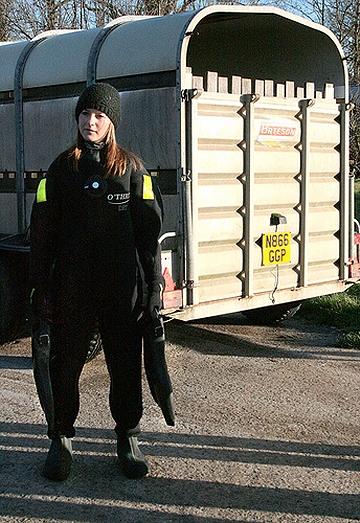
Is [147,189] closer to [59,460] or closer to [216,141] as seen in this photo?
[59,460]

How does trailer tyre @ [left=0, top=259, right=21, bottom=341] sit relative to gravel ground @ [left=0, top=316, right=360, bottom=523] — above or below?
above

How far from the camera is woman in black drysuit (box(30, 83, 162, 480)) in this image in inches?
168

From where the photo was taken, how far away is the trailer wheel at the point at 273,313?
8.38 metres

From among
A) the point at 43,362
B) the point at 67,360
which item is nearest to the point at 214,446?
the point at 67,360

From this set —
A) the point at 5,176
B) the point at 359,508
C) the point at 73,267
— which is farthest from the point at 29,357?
the point at 359,508

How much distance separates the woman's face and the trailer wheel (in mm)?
4459

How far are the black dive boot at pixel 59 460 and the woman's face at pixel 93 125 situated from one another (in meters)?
1.71

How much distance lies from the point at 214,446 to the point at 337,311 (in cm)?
411

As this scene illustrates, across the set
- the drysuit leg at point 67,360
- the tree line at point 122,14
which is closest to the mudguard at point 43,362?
the drysuit leg at point 67,360

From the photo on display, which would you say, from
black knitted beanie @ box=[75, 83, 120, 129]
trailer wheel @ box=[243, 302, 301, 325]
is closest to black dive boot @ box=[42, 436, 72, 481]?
black knitted beanie @ box=[75, 83, 120, 129]

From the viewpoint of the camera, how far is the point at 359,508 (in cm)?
405

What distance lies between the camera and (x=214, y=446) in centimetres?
494

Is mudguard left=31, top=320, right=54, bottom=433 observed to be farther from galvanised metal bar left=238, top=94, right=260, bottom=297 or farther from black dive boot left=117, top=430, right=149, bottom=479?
galvanised metal bar left=238, top=94, right=260, bottom=297

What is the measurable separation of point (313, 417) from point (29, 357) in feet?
9.39
